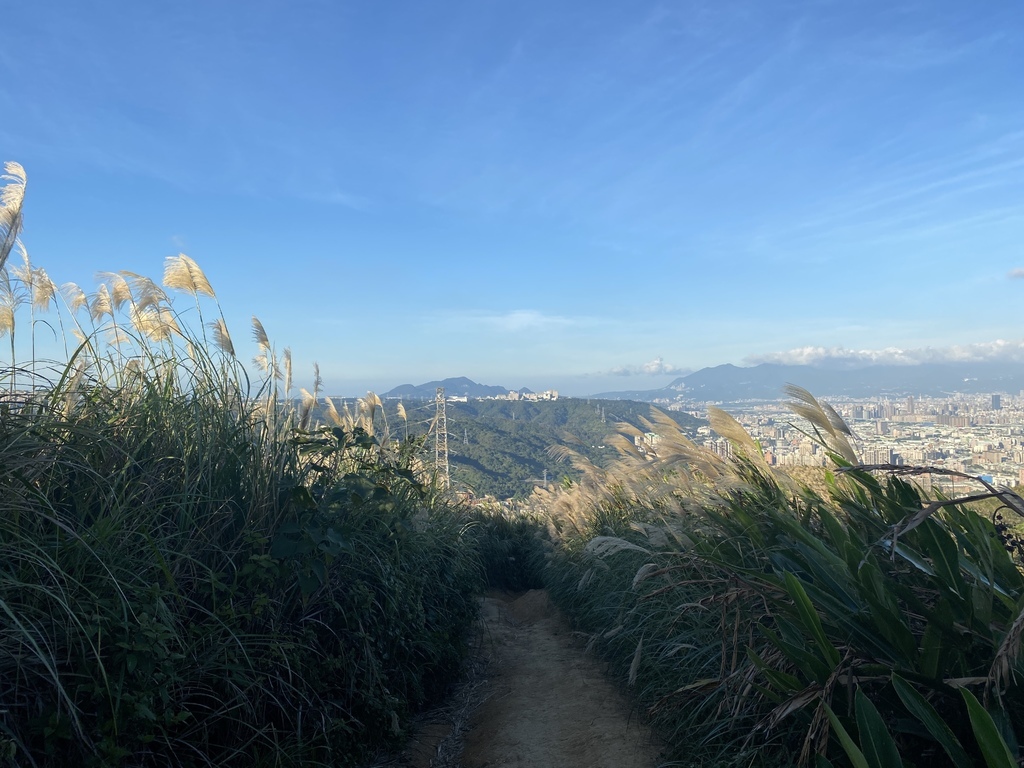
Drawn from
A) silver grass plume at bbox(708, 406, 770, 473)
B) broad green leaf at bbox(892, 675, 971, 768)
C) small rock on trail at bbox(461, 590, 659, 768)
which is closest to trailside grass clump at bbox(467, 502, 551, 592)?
small rock on trail at bbox(461, 590, 659, 768)

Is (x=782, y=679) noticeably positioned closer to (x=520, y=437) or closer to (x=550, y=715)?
(x=550, y=715)

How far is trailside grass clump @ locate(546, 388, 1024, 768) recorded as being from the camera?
A: 2203 millimetres

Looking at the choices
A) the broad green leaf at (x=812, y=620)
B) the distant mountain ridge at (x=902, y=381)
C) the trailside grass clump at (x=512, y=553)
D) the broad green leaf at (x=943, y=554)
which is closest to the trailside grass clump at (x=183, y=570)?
the broad green leaf at (x=812, y=620)

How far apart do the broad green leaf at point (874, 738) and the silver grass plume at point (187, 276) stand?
4051 millimetres

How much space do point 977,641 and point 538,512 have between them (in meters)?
11.7

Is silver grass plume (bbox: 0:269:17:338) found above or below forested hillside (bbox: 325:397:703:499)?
above

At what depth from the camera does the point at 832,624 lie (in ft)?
9.04

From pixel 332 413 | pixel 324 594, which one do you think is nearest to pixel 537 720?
pixel 324 594

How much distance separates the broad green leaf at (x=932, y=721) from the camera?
2.09 metres

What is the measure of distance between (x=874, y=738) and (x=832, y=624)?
694 millimetres

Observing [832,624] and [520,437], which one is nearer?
[832,624]

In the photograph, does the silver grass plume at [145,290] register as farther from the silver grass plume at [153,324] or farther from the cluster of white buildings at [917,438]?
the cluster of white buildings at [917,438]

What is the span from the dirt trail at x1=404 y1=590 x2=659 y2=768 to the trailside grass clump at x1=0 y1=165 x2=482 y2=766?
1.45ft

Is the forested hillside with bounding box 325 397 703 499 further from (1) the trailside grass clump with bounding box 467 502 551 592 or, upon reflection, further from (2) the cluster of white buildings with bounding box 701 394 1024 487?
(2) the cluster of white buildings with bounding box 701 394 1024 487
